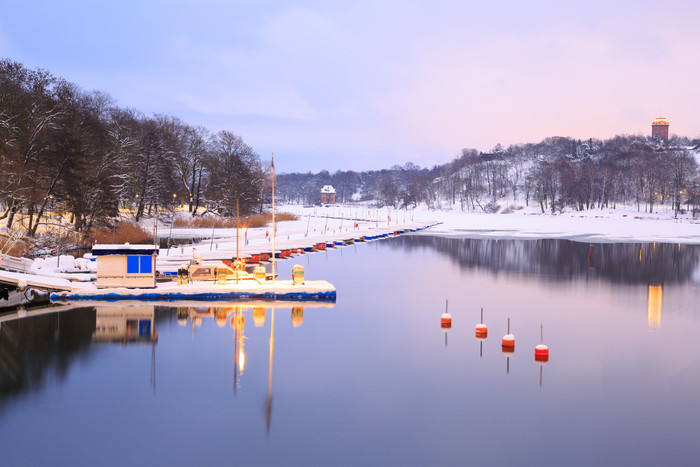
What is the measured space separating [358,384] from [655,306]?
75.8ft

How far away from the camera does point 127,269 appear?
36656mm

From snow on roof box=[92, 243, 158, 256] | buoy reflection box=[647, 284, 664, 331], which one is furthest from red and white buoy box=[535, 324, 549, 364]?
snow on roof box=[92, 243, 158, 256]

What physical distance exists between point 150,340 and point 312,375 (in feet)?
29.4

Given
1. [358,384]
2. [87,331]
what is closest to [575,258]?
[358,384]

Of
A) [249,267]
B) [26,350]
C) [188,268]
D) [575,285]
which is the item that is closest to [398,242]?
[249,267]

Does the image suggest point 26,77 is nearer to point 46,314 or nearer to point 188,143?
point 46,314

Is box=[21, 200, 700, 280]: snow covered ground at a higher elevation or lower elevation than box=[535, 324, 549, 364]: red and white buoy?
higher

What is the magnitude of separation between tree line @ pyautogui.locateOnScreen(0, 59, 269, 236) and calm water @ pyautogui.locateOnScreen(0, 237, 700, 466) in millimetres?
30657

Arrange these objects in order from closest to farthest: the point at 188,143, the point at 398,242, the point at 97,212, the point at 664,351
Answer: the point at 664,351, the point at 97,212, the point at 398,242, the point at 188,143

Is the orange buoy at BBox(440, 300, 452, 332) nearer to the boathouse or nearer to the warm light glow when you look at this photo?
the warm light glow

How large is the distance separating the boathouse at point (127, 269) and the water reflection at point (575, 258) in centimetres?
2948

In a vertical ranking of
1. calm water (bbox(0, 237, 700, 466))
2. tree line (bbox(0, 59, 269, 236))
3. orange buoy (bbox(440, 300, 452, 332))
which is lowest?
calm water (bbox(0, 237, 700, 466))

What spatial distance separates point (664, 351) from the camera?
2575 centimetres

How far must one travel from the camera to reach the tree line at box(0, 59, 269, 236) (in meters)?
59.6
